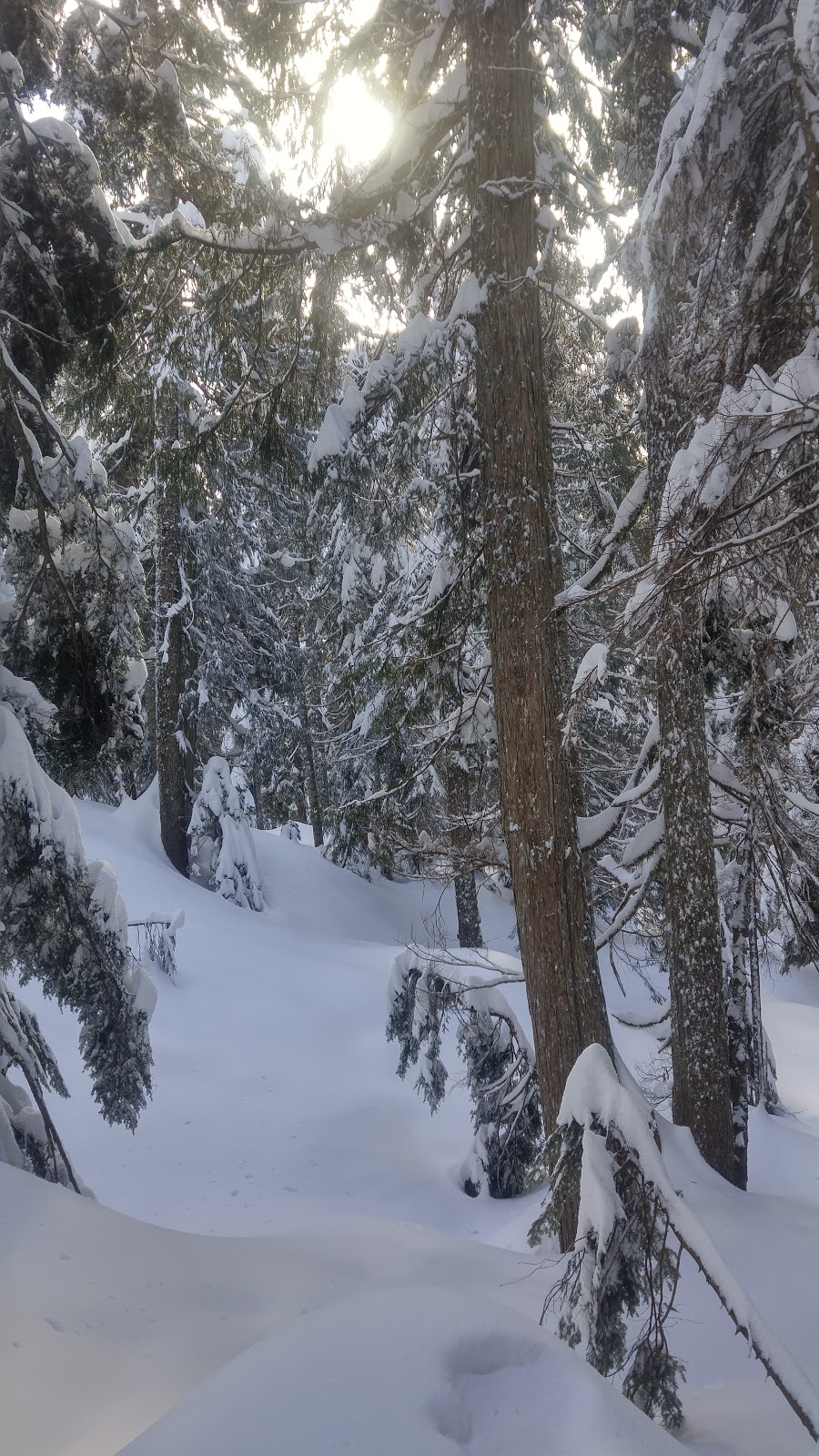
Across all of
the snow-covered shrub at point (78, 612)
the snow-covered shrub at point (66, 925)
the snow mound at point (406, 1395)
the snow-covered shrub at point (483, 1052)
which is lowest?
the snow-covered shrub at point (483, 1052)

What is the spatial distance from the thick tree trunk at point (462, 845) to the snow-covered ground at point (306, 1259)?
196cm

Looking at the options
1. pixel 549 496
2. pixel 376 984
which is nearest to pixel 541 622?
pixel 549 496

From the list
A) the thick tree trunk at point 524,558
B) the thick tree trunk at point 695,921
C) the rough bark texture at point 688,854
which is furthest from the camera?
the thick tree trunk at point 695,921

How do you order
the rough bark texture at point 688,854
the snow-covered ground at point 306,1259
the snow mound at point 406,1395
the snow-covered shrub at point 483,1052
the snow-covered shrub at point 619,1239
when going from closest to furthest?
1. the snow mound at point 406,1395
2. the snow-covered ground at point 306,1259
3. the snow-covered shrub at point 619,1239
4. the rough bark texture at point 688,854
5. the snow-covered shrub at point 483,1052

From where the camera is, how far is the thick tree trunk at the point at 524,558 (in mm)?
4926

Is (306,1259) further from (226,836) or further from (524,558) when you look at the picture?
(226,836)

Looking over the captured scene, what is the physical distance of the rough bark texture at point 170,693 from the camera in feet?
51.0

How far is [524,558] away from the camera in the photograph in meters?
4.98

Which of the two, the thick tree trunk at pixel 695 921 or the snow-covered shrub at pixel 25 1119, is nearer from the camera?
the snow-covered shrub at pixel 25 1119

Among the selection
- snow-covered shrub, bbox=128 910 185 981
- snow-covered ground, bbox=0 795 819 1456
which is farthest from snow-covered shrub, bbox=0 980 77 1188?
snow-covered shrub, bbox=128 910 185 981

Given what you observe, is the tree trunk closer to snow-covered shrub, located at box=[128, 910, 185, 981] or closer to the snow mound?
snow-covered shrub, located at box=[128, 910, 185, 981]

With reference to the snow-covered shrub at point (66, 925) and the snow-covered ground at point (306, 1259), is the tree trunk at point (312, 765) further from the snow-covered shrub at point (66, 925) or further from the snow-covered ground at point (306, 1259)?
the snow-covered shrub at point (66, 925)

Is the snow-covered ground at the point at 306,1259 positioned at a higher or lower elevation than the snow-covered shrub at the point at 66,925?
lower

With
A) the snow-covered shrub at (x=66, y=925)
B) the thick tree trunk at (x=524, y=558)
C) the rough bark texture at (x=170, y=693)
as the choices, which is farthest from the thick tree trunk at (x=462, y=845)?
the rough bark texture at (x=170, y=693)
